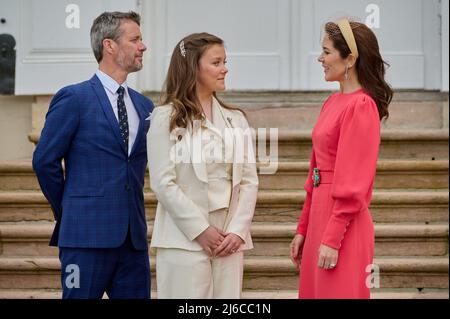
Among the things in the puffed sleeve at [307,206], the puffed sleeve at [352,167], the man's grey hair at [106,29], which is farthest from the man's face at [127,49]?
the puffed sleeve at [352,167]

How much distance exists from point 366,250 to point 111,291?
3.64 feet

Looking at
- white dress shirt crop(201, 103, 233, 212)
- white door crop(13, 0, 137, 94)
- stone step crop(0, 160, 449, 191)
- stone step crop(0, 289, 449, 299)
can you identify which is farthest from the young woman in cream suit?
white door crop(13, 0, 137, 94)

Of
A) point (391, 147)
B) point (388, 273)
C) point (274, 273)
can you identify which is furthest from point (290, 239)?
point (391, 147)

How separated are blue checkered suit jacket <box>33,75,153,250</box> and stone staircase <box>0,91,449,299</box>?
1.34 metres

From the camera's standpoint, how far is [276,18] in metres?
6.08

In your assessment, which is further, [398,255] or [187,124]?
[398,255]

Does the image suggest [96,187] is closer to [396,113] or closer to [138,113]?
[138,113]

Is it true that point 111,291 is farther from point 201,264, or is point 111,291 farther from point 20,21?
point 20,21

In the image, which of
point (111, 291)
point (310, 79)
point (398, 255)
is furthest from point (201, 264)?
point (310, 79)

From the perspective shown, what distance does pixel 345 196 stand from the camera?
3273 mm

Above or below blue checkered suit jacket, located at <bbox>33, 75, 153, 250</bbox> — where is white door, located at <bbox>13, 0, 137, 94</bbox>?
above

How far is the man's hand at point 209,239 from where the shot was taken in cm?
345

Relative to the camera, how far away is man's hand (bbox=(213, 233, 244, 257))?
3463 millimetres

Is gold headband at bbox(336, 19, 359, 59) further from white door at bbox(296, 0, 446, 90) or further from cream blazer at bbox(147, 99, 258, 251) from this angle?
white door at bbox(296, 0, 446, 90)
